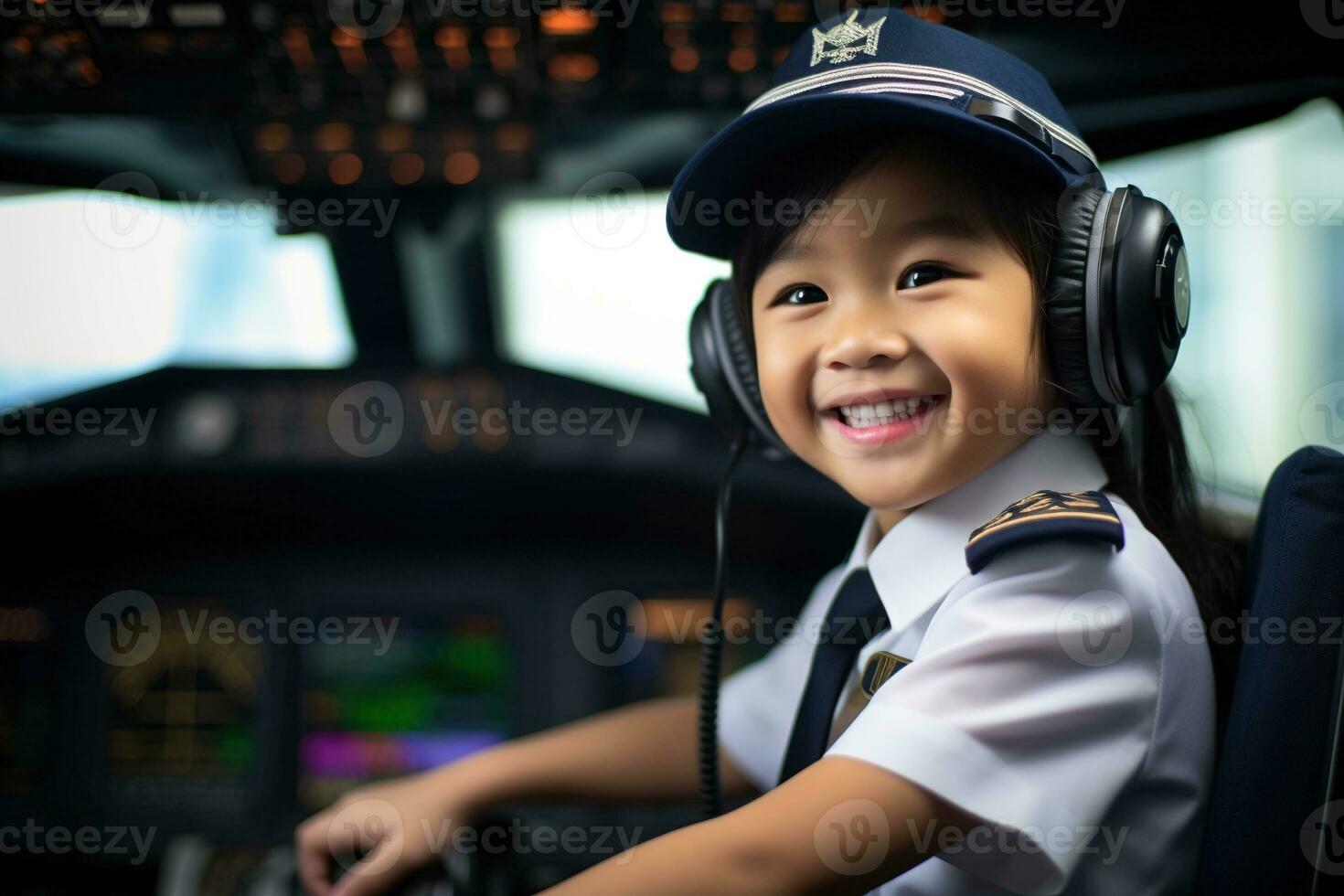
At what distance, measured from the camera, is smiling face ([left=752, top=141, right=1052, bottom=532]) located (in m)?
0.75

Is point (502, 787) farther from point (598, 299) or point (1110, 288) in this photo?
point (598, 299)

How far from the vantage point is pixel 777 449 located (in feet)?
3.38

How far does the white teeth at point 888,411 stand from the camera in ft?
2.61

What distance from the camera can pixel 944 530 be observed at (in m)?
0.84

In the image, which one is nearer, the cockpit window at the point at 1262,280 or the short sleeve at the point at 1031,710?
the short sleeve at the point at 1031,710

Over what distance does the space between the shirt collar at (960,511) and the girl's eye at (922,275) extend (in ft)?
0.51

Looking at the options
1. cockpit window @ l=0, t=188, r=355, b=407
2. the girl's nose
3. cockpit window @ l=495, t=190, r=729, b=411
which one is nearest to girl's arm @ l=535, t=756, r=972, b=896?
the girl's nose

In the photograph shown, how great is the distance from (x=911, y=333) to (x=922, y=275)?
49mm

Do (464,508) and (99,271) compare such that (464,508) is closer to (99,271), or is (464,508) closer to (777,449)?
(99,271)

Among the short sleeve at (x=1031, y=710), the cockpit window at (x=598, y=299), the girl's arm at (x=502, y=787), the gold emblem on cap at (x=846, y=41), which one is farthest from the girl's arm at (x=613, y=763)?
the cockpit window at (x=598, y=299)

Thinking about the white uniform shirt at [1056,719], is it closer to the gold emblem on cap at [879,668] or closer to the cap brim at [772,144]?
the gold emblem on cap at [879,668]

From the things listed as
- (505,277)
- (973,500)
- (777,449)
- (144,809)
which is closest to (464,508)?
(505,277)

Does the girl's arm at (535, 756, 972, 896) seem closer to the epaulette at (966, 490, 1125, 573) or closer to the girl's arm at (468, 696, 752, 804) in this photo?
the epaulette at (966, 490, 1125, 573)

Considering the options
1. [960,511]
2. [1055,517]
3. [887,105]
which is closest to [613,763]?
[960,511]
